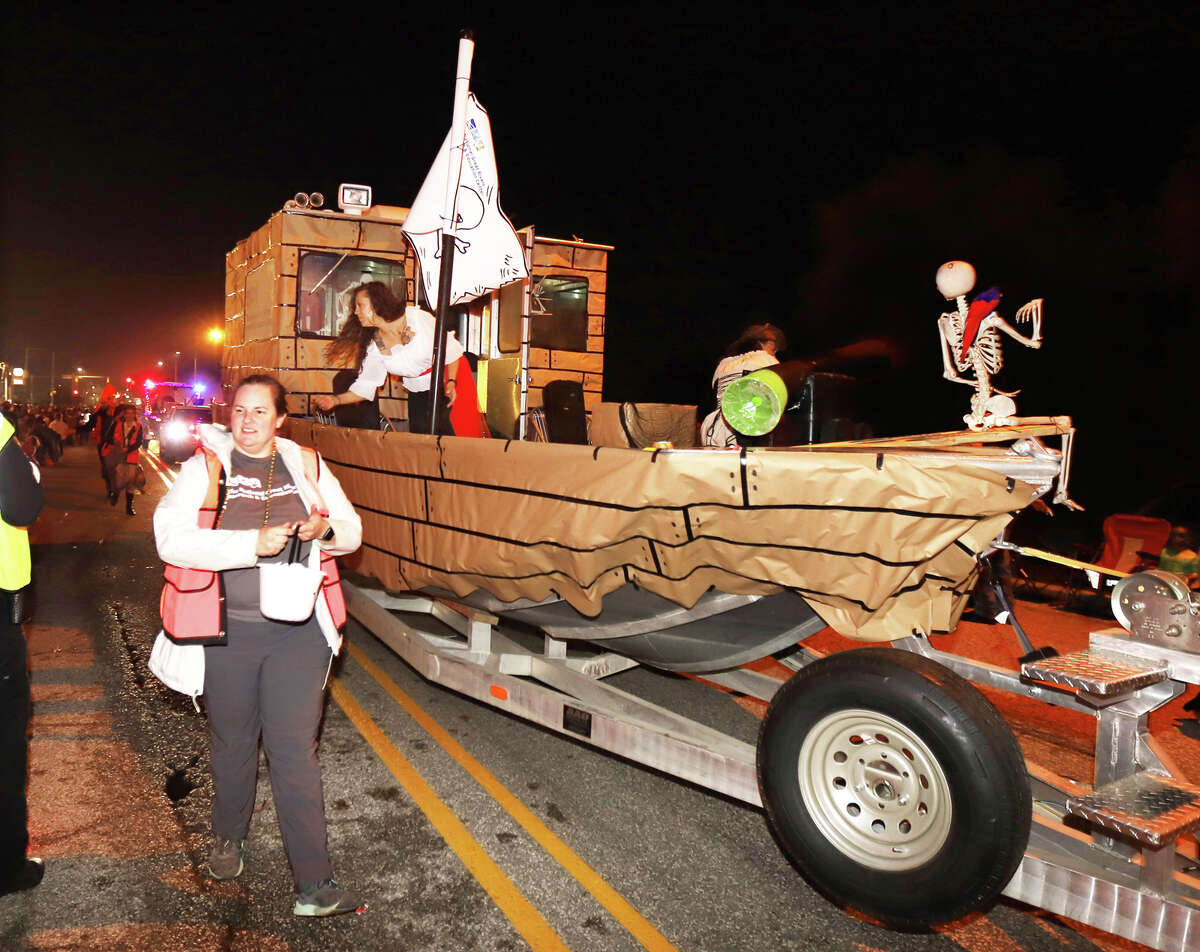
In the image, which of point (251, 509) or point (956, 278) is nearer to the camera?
point (251, 509)

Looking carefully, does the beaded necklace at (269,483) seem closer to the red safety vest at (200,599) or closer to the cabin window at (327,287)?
the red safety vest at (200,599)

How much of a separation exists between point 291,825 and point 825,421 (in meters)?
3.08

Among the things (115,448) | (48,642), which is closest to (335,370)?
(48,642)

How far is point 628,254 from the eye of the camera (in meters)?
28.6

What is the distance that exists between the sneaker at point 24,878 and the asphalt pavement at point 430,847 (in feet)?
0.14

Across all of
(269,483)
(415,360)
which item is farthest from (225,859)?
(415,360)

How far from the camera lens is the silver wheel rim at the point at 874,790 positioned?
284cm

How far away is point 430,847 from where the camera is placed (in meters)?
3.74

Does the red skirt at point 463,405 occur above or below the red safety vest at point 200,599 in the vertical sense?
above

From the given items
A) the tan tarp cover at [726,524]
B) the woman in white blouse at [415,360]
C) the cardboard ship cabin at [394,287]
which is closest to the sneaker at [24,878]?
the tan tarp cover at [726,524]

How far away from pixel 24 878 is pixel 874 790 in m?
3.15

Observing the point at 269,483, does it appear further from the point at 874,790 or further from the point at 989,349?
the point at 989,349

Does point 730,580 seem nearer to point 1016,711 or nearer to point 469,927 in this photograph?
point 469,927

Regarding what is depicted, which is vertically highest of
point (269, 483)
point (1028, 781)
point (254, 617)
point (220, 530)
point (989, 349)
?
point (989, 349)
